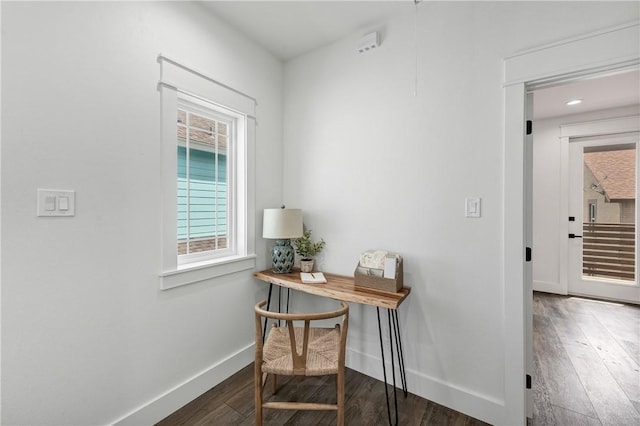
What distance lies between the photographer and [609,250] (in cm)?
385

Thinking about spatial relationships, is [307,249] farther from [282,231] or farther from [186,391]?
[186,391]

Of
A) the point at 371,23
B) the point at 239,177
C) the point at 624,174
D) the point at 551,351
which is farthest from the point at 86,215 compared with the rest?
the point at 624,174

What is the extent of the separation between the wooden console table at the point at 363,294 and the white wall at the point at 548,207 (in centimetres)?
358

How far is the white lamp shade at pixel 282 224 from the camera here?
2.20 meters

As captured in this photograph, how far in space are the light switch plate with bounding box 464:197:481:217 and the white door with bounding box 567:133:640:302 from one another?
3.53m

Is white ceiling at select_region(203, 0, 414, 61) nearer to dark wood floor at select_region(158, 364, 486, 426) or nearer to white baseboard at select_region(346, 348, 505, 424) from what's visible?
white baseboard at select_region(346, 348, 505, 424)

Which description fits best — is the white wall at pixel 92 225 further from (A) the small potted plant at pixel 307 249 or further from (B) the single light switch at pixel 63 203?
(A) the small potted plant at pixel 307 249

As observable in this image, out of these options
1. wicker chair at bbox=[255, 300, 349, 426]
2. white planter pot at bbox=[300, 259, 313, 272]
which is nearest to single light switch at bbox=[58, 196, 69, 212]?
wicker chair at bbox=[255, 300, 349, 426]

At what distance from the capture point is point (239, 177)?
2283mm

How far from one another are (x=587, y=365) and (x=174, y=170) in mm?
3523

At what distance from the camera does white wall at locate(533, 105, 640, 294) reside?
13.4 ft

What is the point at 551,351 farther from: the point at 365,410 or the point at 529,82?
the point at 529,82

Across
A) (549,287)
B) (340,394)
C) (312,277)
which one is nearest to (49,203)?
(312,277)

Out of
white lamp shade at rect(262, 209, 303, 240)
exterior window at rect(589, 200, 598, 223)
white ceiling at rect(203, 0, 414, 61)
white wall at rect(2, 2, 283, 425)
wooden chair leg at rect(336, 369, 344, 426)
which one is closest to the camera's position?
white wall at rect(2, 2, 283, 425)
